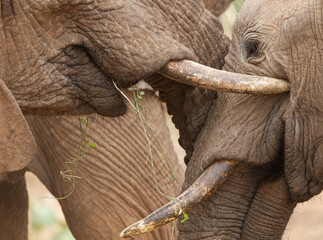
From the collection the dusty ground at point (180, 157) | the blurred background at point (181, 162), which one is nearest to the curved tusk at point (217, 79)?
the blurred background at point (181, 162)

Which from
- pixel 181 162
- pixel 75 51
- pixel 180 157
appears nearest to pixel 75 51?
pixel 75 51

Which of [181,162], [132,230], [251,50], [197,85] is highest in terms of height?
[251,50]

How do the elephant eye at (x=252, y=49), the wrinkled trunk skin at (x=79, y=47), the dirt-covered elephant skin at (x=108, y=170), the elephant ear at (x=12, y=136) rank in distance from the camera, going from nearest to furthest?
the elephant ear at (x=12, y=136) → the wrinkled trunk skin at (x=79, y=47) → the elephant eye at (x=252, y=49) → the dirt-covered elephant skin at (x=108, y=170)

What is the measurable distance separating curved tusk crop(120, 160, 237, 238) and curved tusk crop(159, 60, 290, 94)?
270 millimetres

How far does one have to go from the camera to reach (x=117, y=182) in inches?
132

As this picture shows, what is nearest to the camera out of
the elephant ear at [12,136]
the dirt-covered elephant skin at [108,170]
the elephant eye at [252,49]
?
the elephant ear at [12,136]

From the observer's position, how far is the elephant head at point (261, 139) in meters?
2.54

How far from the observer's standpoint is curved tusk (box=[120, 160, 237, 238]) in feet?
8.43

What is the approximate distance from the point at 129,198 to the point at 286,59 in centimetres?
104

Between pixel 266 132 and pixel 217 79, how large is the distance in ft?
0.81

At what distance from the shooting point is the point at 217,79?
251 cm

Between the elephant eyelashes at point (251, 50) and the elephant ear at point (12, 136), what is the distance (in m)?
0.70

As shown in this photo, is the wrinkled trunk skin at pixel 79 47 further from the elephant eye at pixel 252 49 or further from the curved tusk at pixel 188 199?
the curved tusk at pixel 188 199

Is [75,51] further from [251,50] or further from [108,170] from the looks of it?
[108,170]
